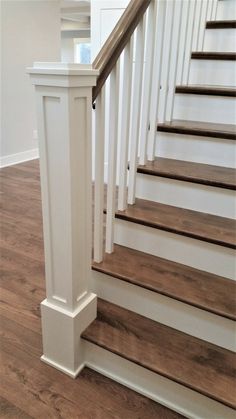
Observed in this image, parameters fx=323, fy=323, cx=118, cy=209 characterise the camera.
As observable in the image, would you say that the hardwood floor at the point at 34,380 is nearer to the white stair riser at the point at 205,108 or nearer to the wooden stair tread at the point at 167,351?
the wooden stair tread at the point at 167,351

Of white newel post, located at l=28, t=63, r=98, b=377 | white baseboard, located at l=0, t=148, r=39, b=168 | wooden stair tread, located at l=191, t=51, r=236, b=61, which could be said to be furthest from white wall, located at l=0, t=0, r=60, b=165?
white newel post, located at l=28, t=63, r=98, b=377

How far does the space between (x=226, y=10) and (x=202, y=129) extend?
47.3 inches

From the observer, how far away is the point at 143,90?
5.46 feet

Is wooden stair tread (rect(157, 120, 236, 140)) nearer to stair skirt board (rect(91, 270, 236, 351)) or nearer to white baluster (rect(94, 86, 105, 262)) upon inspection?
white baluster (rect(94, 86, 105, 262))

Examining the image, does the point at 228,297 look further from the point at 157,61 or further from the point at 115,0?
the point at 115,0

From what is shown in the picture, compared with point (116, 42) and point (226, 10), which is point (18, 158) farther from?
point (116, 42)

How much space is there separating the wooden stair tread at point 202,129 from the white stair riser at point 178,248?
59 centimetres

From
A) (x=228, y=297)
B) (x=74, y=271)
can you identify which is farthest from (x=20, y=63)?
(x=228, y=297)

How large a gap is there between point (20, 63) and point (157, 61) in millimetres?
3149

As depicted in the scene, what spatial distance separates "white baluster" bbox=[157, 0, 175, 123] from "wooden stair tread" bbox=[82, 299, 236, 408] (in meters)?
1.16

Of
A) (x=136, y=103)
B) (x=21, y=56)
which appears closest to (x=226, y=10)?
(x=136, y=103)

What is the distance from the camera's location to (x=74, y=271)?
4.28 ft

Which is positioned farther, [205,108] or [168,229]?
[205,108]

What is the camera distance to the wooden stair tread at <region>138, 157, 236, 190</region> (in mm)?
1576
